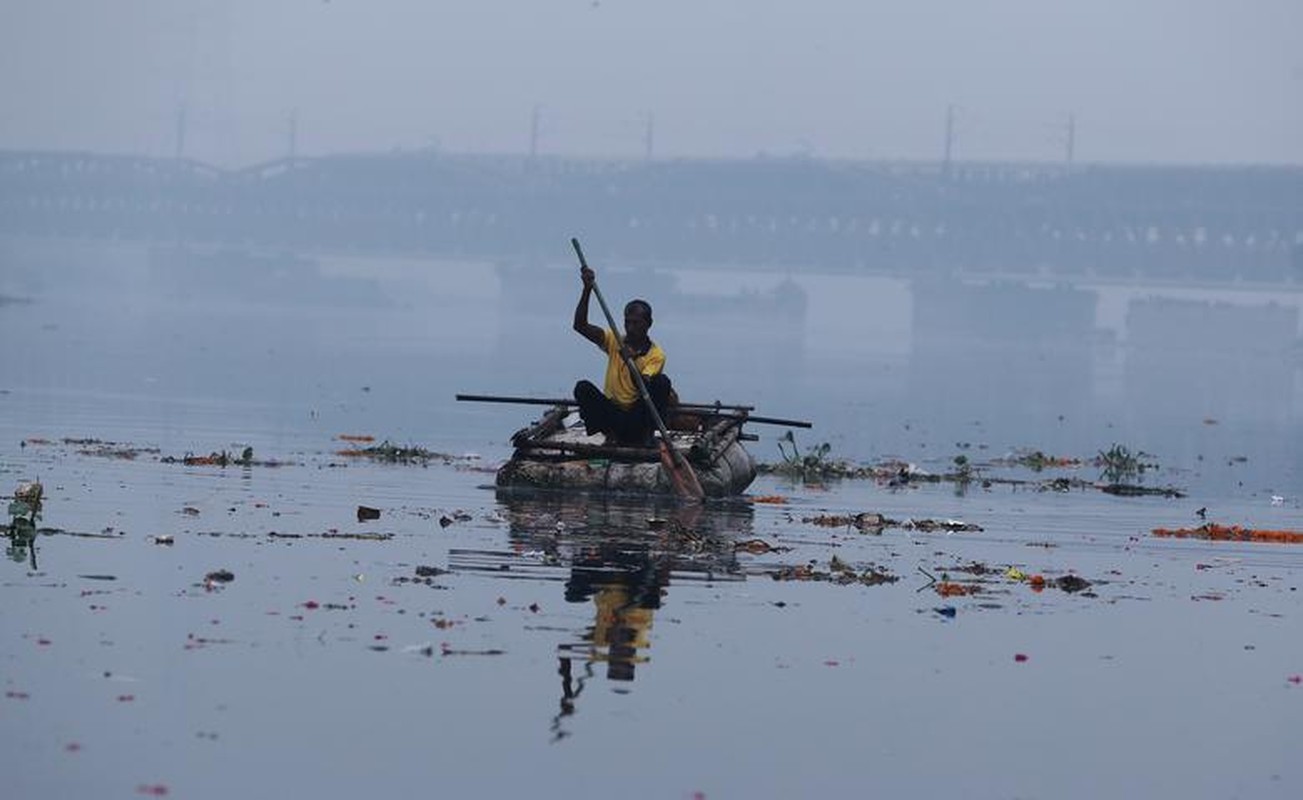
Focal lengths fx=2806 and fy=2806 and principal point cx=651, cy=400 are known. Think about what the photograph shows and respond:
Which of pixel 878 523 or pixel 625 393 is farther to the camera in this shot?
pixel 625 393

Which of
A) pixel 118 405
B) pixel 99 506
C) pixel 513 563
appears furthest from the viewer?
pixel 118 405

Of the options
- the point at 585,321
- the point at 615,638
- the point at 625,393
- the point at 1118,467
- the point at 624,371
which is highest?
the point at 585,321

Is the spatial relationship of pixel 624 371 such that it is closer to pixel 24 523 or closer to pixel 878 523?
pixel 878 523

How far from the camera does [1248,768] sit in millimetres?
12188

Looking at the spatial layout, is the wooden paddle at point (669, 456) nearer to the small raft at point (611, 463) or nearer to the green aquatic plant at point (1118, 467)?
the small raft at point (611, 463)

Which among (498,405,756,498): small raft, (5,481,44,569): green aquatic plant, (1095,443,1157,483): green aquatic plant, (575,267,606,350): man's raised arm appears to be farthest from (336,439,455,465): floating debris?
(5,481,44,569): green aquatic plant

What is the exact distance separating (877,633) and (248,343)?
3186 inches

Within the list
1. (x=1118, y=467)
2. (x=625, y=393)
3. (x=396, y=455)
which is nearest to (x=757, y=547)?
(x=625, y=393)

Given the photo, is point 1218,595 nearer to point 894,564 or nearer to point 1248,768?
point 894,564

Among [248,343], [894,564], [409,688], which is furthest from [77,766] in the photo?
[248,343]

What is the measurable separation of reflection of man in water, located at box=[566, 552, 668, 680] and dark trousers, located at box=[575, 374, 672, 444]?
507cm

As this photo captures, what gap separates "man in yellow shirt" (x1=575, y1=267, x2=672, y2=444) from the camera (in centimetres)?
2364

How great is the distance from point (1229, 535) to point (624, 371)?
17.4 feet

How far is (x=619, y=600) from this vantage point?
53.2 ft
